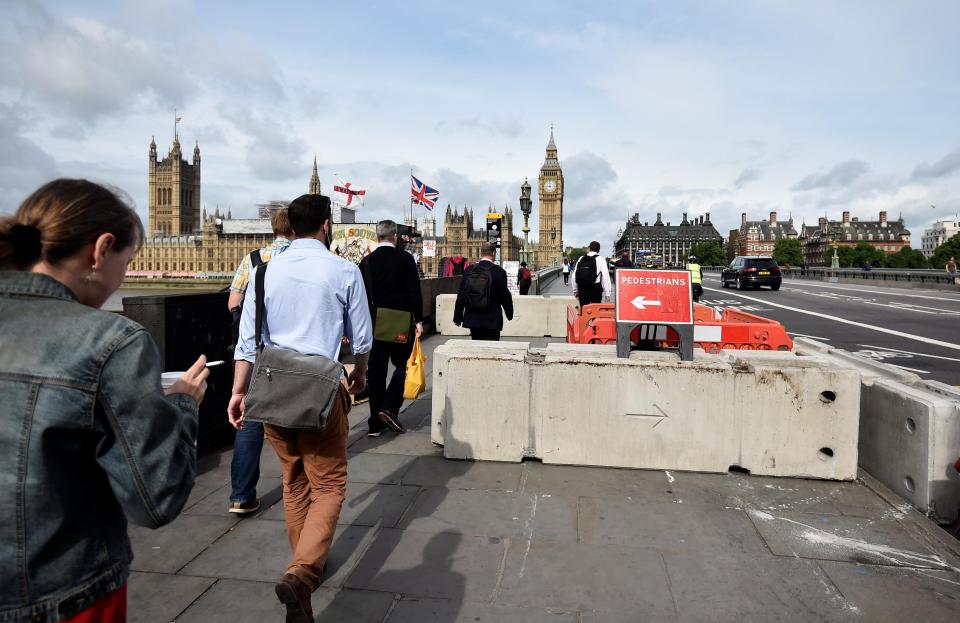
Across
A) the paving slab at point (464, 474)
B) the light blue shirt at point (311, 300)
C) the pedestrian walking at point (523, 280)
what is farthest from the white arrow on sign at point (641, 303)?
the pedestrian walking at point (523, 280)

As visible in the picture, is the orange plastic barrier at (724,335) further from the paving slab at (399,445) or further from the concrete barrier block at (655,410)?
the paving slab at (399,445)

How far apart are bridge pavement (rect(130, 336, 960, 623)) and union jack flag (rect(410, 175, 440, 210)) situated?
23575 millimetres

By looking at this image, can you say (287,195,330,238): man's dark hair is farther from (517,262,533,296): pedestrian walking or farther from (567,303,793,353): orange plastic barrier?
(517,262,533,296): pedestrian walking

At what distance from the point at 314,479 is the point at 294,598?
1.93 feet

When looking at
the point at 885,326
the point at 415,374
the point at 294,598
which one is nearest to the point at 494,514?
the point at 294,598

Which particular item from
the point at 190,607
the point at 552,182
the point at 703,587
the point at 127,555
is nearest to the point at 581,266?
the point at 703,587

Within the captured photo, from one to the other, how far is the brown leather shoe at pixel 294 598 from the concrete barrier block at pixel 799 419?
3703 millimetres

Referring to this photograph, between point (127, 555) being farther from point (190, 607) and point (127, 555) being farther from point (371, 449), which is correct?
point (371, 449)

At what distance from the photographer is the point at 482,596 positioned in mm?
3260

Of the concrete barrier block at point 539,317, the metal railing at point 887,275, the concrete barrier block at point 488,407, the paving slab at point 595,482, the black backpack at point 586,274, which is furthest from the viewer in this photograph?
the metal railing at point 887,275

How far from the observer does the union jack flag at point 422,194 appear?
91.8ft

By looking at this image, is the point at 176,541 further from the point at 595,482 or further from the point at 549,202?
the point at 549,202

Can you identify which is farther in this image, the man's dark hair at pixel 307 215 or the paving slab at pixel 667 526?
the paving slab at pixel 667 526

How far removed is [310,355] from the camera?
3119 mm
